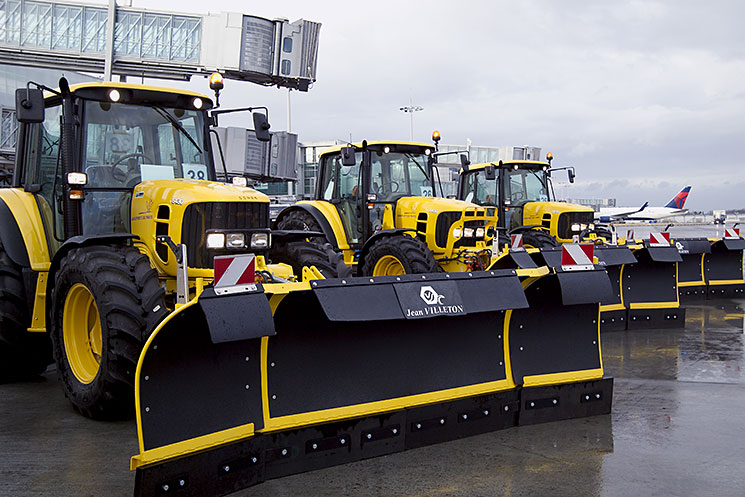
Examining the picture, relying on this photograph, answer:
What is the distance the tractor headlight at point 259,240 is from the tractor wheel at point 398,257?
3302mm

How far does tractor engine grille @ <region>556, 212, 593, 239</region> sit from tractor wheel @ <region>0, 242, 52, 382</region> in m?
10.1

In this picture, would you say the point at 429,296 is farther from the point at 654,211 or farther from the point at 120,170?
the point at 654,211

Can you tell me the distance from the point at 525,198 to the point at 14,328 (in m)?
10.5

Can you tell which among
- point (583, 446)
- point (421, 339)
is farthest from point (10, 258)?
point (583, 446)

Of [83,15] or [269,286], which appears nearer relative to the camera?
[269,286]

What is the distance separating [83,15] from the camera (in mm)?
14602

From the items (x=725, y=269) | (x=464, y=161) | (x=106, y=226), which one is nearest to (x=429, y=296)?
(x=106, y=226)

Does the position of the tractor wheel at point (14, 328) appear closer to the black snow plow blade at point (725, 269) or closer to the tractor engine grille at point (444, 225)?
the tractor engine grille at point (444, 225)

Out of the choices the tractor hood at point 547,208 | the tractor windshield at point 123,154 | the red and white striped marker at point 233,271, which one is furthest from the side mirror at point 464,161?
the red and white striped marker at point 233,271

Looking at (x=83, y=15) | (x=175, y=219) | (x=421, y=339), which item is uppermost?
(x=83, y=15)

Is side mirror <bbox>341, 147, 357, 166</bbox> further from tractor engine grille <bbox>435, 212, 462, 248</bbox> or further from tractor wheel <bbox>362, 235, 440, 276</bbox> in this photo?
tractor engine grille <bbox>435, 212, 462, 248</bbox>

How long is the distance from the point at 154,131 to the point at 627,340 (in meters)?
6.07

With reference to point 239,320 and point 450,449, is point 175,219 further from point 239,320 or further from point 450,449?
point 450,449

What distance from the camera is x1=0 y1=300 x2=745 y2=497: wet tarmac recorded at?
388 centimetres
